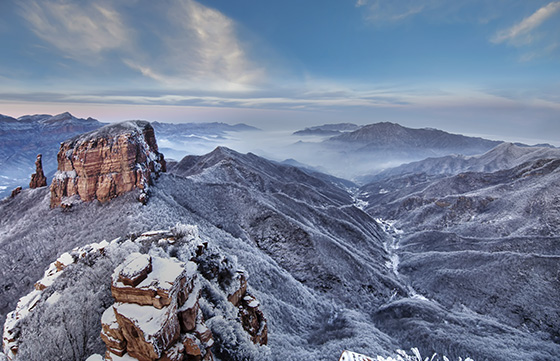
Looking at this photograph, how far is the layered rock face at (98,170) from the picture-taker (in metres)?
55.5

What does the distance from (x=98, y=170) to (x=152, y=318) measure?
54.1 m

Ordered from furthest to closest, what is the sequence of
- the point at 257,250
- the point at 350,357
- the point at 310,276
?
1. the point at 310,276
2. the point at 257,250
3. the point at 350,357

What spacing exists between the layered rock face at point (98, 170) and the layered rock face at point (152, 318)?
42178 millimetres

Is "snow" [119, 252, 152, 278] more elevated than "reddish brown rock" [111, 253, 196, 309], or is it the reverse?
"snow" [119, 252, 152, 278]

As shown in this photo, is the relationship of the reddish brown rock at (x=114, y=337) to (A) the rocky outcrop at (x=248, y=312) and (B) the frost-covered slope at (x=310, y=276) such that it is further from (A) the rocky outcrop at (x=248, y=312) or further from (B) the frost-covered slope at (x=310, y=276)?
(B) the frost-covered slope at (x=310, y=276)

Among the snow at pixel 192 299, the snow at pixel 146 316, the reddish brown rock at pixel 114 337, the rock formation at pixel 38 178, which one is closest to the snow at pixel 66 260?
the reddish brown rock at pixel 114 337

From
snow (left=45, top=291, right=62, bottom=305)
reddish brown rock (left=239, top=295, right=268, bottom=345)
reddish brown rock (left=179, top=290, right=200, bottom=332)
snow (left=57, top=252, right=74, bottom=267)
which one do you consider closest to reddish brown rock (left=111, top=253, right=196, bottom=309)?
reddish brown rock (left=179, top=290, right=200, bottom=332)

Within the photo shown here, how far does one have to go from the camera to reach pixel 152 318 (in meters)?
15.3

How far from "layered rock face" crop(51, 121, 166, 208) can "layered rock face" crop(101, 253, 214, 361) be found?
1661 inches

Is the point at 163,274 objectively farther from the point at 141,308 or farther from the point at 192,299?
the point at 192,299

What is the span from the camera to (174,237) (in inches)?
1234

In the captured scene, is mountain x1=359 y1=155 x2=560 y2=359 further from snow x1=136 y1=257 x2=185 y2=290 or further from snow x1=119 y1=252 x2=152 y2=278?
snow x1=119 y1=252 x2=152 y2=278

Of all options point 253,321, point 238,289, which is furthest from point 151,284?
point 253,321

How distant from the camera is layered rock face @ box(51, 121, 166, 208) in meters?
55.5
